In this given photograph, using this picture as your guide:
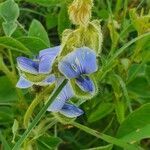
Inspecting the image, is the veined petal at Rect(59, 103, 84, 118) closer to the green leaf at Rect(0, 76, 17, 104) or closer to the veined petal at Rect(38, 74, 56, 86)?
the veined petal at Rect(38, 74, 56, 86)

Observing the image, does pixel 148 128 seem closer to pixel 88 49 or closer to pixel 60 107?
pixel 60 107

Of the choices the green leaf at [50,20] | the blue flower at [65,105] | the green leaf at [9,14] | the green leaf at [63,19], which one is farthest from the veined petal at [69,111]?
the green leaf at [50,20]

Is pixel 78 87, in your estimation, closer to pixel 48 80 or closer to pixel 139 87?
pixel 48 80

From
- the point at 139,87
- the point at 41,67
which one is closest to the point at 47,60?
the point at 41,67

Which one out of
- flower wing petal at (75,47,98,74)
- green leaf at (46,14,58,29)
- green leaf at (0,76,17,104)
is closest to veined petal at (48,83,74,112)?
flower wing petal at (75,47,98,74)

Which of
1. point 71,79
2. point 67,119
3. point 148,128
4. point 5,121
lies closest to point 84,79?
point 71,79
